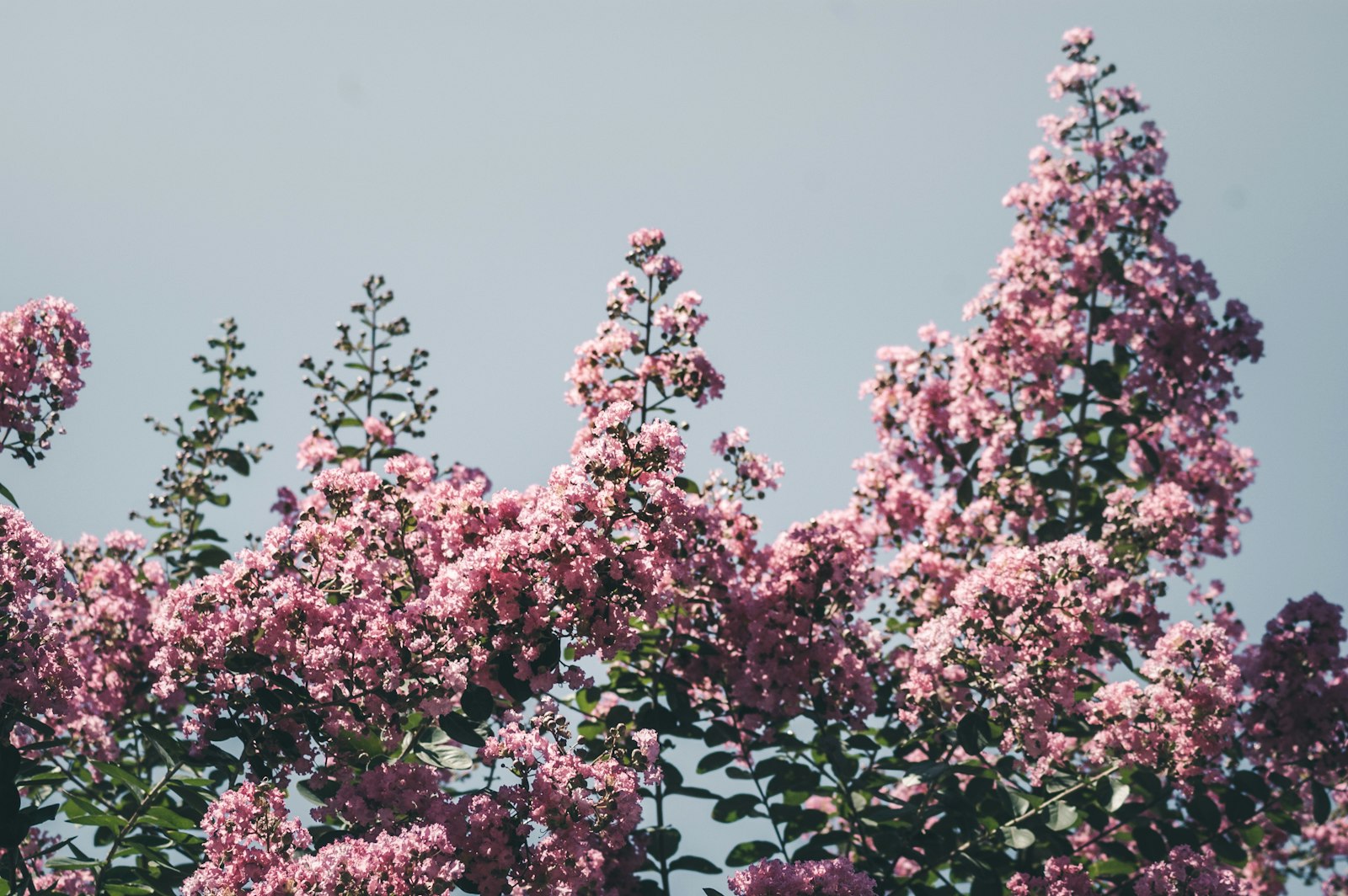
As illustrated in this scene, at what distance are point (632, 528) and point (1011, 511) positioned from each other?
3638 mm

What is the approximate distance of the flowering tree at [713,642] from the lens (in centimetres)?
422

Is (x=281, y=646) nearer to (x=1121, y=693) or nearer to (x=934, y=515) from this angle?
(x=1121, y=693)

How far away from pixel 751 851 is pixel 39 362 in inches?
158

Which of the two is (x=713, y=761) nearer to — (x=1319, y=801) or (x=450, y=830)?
(x=450, y=830)

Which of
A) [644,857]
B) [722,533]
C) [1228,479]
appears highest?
[1228,479]

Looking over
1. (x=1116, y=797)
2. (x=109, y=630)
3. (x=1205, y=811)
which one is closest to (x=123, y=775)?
(x=109, y=630)

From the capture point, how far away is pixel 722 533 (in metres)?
6.33

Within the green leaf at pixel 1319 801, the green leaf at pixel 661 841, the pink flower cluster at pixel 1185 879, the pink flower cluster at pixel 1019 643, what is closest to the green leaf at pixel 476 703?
the green leaf at pixel 661 841

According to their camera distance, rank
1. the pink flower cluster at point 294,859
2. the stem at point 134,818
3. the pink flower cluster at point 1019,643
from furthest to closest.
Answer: the pink flower cluster at point 1019,643
the stem at point 134,818
the pink flower cluster at point 294,859

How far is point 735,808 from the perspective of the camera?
578 centimetres

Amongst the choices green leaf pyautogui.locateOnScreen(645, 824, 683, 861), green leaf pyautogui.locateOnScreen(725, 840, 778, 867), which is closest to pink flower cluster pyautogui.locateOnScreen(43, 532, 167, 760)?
green leaf pyautogui.locateOnScreen(645, 824, 683, 861)

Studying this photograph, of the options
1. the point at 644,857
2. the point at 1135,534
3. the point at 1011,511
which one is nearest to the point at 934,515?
the point at 1011,511

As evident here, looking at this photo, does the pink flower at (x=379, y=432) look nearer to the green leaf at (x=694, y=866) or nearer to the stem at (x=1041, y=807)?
the green leaf at (x=694, y=866)

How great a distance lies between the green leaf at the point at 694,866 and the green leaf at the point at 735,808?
283 mm
